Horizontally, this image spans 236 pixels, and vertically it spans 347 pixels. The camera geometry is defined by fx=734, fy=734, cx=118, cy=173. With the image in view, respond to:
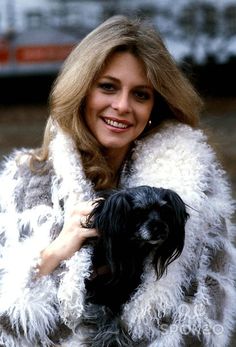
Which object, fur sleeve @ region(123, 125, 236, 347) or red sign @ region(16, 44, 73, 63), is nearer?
fur sleeve @ region(123, 125, 236, 347)

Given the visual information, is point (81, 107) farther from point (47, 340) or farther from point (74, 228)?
point (47, 340)

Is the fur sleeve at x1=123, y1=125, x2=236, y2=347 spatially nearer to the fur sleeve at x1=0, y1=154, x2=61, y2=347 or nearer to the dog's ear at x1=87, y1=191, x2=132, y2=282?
the dog's ear at x1=87, y1=191, x2=132, y2=282

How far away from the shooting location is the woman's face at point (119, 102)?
2.71 meters

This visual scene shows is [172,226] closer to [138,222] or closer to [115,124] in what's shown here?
[138,222]

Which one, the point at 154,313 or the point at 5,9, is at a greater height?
the point at 154,313

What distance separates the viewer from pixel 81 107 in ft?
9.18

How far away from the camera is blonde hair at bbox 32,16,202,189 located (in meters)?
2.71

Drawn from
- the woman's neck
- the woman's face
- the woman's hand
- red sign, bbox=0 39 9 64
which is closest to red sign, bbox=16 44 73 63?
red sign, bbox=0 39 9 64

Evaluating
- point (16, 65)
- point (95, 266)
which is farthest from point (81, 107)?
point (16, 65)

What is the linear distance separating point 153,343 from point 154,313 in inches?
4.1

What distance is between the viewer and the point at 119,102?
271cm

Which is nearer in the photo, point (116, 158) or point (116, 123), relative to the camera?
point (116, 123)

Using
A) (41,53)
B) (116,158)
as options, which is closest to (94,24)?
(41,53)

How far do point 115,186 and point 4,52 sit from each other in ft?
31.5
